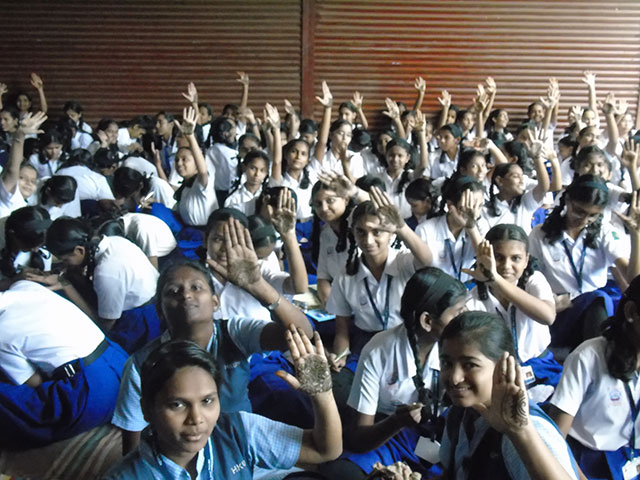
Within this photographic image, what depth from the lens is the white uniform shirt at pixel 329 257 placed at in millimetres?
3627

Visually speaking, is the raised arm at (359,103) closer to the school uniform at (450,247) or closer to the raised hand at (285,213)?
the school uniform at (450,247)

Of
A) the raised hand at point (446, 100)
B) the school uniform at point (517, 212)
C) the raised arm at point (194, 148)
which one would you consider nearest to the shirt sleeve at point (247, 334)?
the school uniform at point (517, 212)

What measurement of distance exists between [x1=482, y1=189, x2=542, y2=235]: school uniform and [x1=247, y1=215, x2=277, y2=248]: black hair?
1.63 metres

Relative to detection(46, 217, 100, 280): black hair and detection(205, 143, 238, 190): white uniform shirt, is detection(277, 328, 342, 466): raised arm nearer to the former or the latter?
detection(46, 217, 100, 280): black hair

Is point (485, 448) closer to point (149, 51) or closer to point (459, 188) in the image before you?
point (459, 188)

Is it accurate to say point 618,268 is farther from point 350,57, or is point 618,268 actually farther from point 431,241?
point 350,57

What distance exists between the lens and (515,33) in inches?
340

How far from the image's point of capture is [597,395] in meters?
2.05

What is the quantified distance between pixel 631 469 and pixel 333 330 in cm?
171

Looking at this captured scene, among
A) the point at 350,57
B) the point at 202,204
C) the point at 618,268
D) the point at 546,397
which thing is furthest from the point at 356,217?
the point at 350,57

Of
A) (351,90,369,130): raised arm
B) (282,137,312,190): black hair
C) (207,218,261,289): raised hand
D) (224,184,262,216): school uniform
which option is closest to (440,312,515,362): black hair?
(207,218,261,289): raised hand

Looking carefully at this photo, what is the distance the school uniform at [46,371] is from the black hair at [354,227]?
1298 millimetres

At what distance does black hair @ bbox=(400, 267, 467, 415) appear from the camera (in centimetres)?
219

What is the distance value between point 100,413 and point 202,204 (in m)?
2.73
